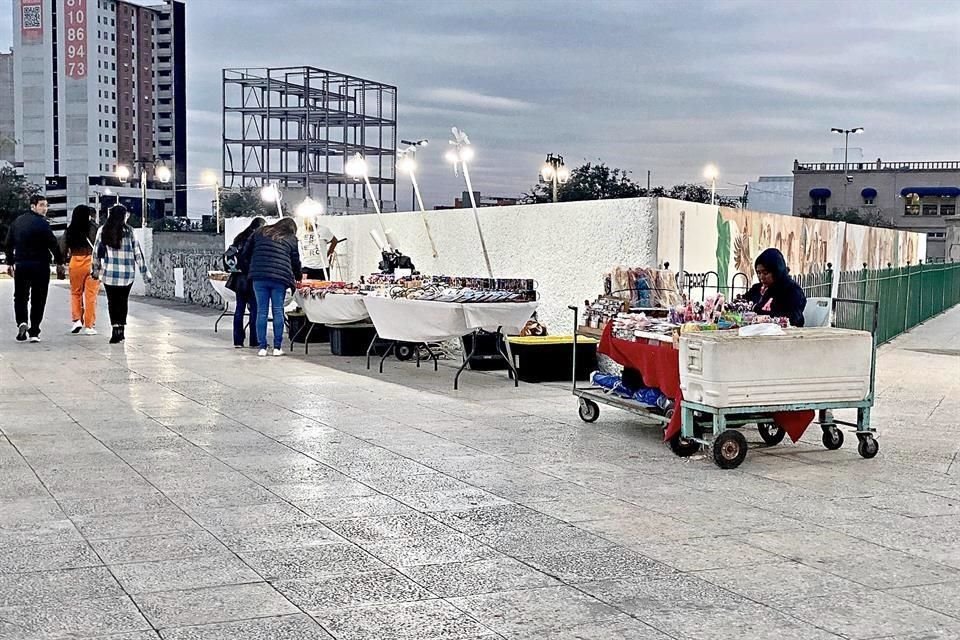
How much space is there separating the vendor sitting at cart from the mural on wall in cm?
459

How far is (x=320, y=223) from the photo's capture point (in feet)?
59.4

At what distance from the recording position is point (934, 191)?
269 ft

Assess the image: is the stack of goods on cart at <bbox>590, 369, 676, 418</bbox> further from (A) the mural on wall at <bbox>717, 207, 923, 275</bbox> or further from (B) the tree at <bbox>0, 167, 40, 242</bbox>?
(B) the tree at <bbox>0, 167, 40, 242</bbox>

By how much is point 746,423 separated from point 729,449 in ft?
1.28

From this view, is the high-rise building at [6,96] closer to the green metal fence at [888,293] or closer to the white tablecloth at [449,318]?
the green metal fence at [888,293]

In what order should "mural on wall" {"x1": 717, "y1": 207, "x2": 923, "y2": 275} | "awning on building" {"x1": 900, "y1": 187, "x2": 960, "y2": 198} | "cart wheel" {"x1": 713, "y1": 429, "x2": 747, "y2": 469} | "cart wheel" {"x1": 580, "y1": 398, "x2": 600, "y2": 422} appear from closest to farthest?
"cart wheel" {"x1": 713, "y1": 429, "x2": 747, "y2": 469} < "cart wheel" {"x1": 580, "y1": 398, "x2": 600, "y2": 422} < "mural on wall" {"x1": 717, "y1": 207, "x2": 923, "y2": 275} < "awning on building" {"x1": 900, "y1": 187, "x2": 960, "y2": 198}

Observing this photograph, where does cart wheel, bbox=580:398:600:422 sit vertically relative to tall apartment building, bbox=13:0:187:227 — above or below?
below

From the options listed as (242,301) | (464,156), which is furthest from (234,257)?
(464,156)

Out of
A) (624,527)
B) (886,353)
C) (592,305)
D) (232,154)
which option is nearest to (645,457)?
(624,527)

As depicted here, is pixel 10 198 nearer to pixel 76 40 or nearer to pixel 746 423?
pixel 76 40

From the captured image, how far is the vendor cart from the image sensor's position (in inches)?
260

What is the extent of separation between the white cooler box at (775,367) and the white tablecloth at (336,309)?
18.4 feet

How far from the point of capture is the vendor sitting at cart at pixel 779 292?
764cm

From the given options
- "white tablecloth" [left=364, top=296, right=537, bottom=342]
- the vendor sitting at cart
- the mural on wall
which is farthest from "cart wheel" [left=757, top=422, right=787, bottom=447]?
the mural on wall
